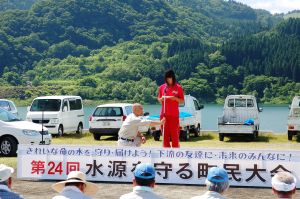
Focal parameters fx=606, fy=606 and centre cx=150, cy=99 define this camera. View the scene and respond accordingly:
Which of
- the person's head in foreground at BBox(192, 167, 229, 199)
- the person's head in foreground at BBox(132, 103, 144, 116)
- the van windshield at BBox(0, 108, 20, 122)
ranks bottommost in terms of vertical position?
the person's head in foreground at BBox(192, 167, 229, 199)

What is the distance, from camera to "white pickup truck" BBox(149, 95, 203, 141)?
27438 mm

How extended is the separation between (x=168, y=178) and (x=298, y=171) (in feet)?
9.41

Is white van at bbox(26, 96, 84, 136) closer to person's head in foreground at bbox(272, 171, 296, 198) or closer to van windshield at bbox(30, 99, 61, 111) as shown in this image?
van windshield at bbox(30, 99, 61, 111)

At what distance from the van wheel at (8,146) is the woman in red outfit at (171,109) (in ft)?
21.8

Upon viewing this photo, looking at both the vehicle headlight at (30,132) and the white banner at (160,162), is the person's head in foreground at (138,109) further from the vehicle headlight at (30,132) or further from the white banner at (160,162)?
the vehicle headlight at (30,132)

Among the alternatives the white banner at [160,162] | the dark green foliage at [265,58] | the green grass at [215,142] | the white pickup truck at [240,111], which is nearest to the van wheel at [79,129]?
the green grass at [215,142]

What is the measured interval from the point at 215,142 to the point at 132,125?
14.0 metres

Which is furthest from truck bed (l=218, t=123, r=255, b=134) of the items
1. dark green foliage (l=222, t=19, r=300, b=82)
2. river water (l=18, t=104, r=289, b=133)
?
dark green foliage (l=222, t=19, r=300, b=82)

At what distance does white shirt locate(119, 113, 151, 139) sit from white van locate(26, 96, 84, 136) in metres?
15.5

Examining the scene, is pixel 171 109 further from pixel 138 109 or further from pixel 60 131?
pixel 60 131

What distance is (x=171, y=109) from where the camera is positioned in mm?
15477

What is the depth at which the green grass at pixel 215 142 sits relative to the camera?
24719 millimetres

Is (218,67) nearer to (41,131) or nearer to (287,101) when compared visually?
(287,101)

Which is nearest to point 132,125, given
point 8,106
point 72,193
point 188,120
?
point 72,193
